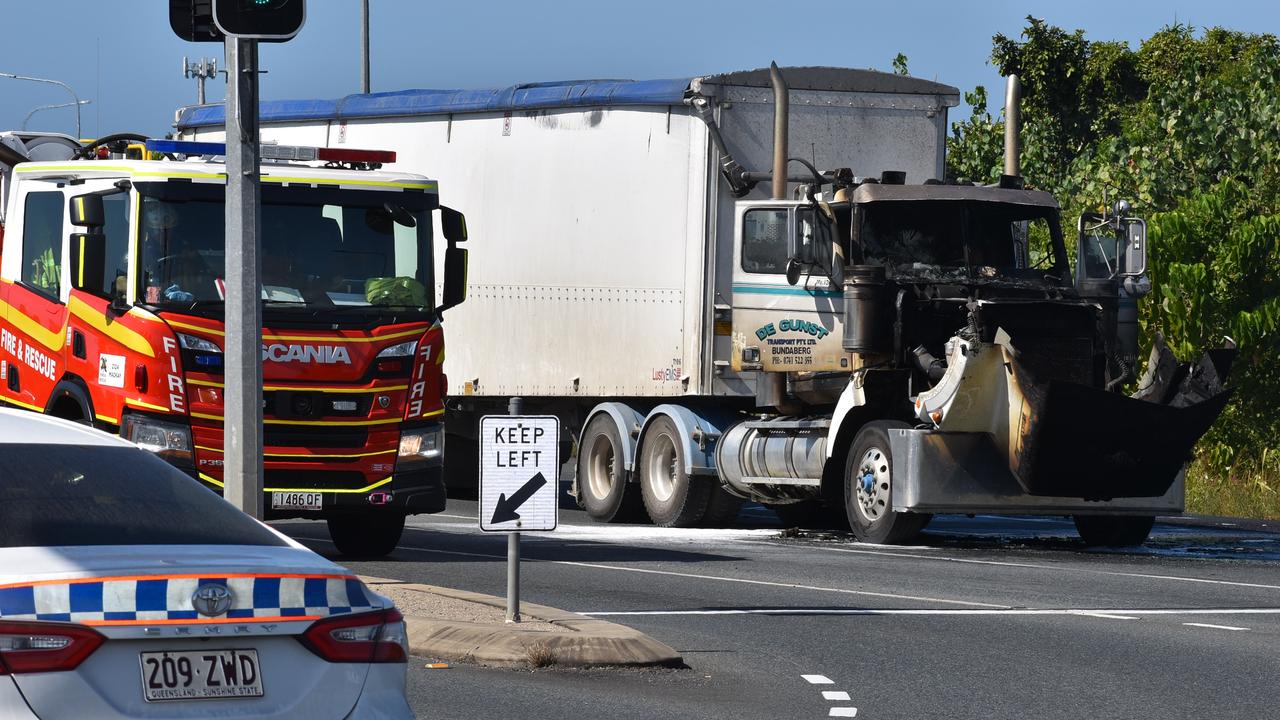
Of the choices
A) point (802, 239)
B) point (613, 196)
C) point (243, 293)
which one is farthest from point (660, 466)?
point (243, 293)

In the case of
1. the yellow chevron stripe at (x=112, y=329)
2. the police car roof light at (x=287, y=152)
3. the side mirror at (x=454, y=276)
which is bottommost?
the yellow chevron stripe at (x=112, y=329)

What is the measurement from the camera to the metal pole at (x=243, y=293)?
12195 mm

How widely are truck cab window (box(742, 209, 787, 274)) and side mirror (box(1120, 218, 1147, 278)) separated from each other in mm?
3049

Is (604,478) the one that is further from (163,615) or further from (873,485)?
(163,615)

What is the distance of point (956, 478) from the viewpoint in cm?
1794

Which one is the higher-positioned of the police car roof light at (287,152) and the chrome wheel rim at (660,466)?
the police car roof light at (287,152)

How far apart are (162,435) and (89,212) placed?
1.61 meters

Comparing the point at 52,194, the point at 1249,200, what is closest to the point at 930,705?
the point at 52,194

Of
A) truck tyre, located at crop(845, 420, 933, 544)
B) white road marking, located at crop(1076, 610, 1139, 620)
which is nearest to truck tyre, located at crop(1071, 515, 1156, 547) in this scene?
truck tyre, located at crop(845, 420, 933, 544)

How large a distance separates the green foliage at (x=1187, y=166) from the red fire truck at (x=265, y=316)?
9.72 m

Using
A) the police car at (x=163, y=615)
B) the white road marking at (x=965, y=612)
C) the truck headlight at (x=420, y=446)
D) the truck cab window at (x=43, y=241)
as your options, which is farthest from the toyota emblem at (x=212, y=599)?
the truck cab window at (x=43, y=241)

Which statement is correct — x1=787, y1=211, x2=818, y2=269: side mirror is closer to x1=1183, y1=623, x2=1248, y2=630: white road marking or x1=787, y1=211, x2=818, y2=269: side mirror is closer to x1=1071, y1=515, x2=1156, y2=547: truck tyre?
x1=1071, y1=515, x2=1156, y2=547: truck tyre

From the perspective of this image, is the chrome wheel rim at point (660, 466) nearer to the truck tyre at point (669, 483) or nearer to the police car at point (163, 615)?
the truck tyre at point (669, 483)

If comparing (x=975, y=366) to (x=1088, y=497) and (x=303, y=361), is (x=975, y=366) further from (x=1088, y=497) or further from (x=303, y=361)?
(x=303, y=361)
